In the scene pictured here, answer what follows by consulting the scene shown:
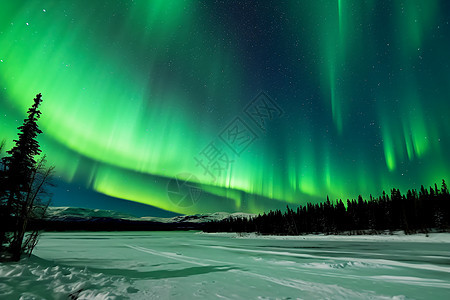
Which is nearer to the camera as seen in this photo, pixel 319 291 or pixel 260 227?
pixel 319 291

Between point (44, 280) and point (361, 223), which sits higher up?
point (361, 223)

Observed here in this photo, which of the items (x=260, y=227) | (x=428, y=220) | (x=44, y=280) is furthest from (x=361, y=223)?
(x=44, y=280)

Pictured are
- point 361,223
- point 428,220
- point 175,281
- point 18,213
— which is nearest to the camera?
point 175,281

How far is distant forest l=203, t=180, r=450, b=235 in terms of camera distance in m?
77.1

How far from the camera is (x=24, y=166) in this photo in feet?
64.8

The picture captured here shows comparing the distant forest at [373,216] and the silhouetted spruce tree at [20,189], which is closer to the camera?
the silhouetted spruce tree at [20,189]

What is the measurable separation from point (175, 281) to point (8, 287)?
235 inches

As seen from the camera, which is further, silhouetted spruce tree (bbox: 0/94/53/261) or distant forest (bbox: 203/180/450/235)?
distant forest (bbox: 203/180/450/235)

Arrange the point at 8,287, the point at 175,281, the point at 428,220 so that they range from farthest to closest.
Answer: the point at 428,220
the point at 175,281
the point at 8,287

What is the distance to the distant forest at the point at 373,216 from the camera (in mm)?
77125

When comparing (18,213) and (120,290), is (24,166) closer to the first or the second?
(18,213)

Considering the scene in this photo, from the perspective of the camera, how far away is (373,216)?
8856 cm

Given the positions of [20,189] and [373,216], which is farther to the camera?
[373,216]

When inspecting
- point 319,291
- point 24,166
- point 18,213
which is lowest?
point 319,291
